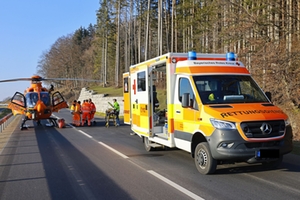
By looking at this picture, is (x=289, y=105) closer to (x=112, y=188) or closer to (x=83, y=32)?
(x=112, y=188)

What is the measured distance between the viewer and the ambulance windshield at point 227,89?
8586 mm

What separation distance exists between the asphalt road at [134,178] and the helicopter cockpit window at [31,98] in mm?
12142

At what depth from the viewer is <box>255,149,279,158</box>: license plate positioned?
24.8ft

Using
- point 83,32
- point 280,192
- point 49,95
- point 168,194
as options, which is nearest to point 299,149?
point 280,192

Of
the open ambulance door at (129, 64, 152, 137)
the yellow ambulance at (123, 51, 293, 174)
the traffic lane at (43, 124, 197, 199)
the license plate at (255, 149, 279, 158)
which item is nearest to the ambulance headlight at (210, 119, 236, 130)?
the yellow ambulance at (123, 51, 293, 174)

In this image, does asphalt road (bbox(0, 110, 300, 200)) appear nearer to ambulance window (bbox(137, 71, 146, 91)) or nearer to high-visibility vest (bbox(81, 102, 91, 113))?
ambulance window (bbox(137, 71, 146, 91))

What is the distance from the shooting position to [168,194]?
6.73 m

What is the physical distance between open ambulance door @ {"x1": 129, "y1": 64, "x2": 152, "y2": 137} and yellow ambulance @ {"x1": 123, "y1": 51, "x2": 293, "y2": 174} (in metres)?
0.11

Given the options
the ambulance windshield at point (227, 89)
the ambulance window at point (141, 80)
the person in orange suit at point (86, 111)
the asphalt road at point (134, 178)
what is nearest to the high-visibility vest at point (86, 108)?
the person in orange suit at point (86, 111)

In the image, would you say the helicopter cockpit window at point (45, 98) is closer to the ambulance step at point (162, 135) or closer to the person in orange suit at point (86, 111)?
the person in orange suit at point (86, 111)

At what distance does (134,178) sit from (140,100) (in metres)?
4.49

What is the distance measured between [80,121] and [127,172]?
16.1 meters

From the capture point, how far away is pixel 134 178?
8125 mm

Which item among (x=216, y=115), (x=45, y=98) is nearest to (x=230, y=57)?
(x=216, y=115)
